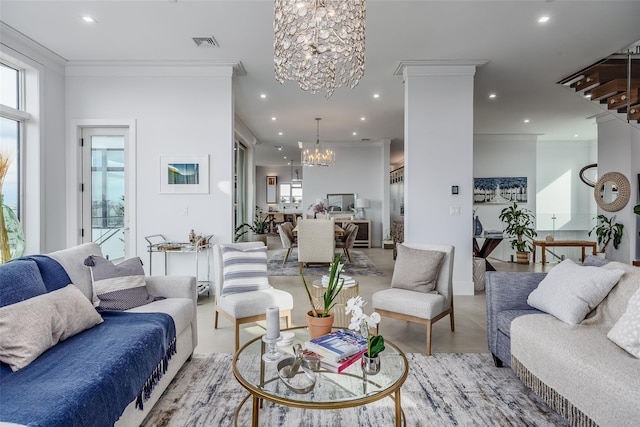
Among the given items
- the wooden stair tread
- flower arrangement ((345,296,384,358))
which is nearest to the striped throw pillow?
flower arrangement ((345,296,384,358))

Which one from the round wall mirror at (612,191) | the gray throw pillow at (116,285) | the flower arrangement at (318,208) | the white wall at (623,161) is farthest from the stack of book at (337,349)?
the flower arrangement at (318,208)

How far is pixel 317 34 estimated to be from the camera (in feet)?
6.72

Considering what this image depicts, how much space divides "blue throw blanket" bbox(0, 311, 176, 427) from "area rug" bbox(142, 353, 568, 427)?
269mm

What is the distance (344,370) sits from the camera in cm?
169

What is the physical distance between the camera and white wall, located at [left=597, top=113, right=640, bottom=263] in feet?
19.5

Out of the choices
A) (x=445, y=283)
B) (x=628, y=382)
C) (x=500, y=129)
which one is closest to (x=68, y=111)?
(x=445, y=283)

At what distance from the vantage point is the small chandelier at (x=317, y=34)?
2027mm

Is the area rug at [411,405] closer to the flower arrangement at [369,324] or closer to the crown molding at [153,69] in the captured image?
the flower arrangement at [369,324]

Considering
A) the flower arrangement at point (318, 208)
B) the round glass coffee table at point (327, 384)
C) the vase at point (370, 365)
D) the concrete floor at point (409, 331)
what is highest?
the flower arrangement at point (318, 208)

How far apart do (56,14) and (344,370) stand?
4015mm

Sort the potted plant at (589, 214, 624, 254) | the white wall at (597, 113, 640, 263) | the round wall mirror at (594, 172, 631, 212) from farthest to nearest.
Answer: the potted plant at (589, 214, 624, 254) < the round wall mirror at (594, 172, 631, 212) < the white wall at (597, 113, 640, 263)

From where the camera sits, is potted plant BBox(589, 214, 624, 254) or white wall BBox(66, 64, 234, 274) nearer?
white wall BBox(66, 64, 234, 274)

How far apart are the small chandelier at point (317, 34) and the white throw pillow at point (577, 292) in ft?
6.39

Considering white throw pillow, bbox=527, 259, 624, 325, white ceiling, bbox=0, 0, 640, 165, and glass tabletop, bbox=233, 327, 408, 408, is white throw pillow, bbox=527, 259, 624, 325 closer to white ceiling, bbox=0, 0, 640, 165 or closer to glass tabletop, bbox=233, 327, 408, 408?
glass tabletop, bbox=233, 327, 408, 408
